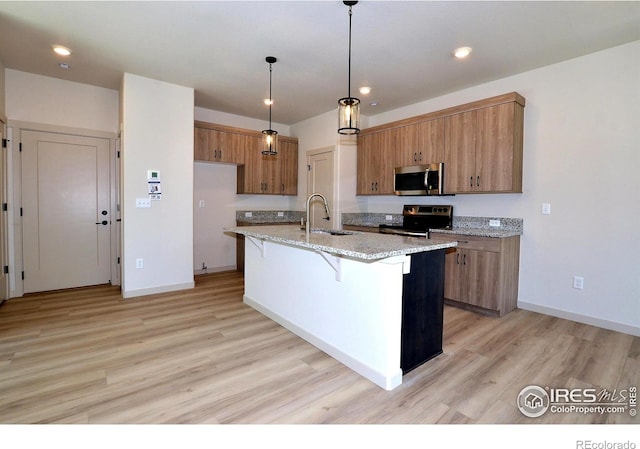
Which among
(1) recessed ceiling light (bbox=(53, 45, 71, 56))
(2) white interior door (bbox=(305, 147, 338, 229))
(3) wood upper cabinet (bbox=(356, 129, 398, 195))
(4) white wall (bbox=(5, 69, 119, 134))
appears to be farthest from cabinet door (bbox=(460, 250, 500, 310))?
(4) white wall (bbox=(5, 69, 119, 134))

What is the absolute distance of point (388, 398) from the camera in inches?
77.2

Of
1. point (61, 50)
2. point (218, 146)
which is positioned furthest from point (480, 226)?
point (61, 50)

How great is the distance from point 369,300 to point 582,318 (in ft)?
8.65

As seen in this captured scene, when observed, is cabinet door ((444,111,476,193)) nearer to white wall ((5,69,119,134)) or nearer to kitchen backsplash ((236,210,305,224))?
kitchen backsplash ((236,210,305,224))

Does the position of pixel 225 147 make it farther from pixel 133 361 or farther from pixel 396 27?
pixel 133 361

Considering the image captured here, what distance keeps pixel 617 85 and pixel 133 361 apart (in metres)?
4.91

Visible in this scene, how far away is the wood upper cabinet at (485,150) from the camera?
138 inches

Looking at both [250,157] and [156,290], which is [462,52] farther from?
[156,290]

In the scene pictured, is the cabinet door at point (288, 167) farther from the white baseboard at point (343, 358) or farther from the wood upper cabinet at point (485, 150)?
the white baseboard at point (343, 358)

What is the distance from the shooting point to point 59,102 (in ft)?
13.6

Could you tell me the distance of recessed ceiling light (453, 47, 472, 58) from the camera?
314cm

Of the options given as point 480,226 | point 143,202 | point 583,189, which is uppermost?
point 583,189

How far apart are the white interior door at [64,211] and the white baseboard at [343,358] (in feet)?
9.47
